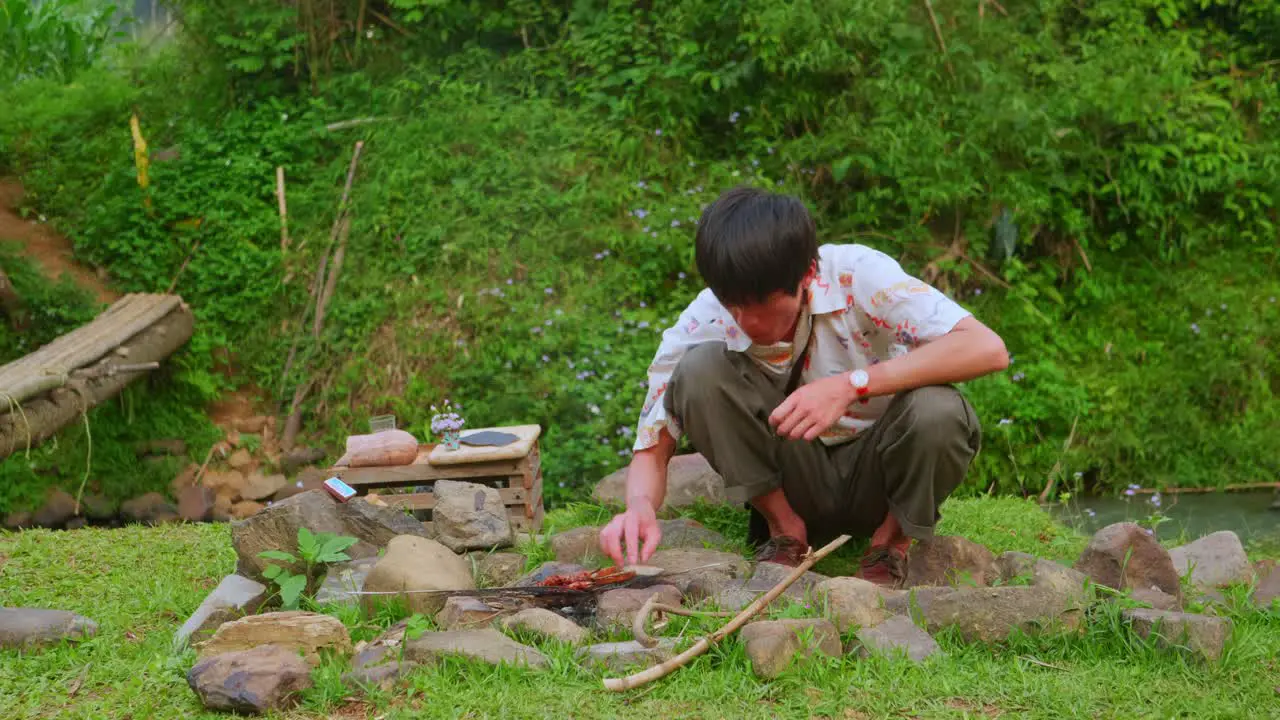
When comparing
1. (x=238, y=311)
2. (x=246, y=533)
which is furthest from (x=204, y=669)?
(x=238, y=311)

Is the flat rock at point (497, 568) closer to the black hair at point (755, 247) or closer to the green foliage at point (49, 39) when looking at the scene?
the black hair at point (755, 247)

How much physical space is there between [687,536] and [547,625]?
100 centimetres

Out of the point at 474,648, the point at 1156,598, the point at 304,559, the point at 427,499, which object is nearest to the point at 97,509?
the point at 427,499

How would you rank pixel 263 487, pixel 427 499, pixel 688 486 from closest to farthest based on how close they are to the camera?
pixel 427 499 < pixel 688 486 < pixel 263 487

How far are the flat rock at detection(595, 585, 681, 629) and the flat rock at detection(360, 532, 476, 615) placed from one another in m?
0.39

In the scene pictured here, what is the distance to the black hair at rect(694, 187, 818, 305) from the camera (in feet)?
9.77

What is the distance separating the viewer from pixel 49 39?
941cm

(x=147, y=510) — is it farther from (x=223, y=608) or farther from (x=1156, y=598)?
(x=1156, y=598)

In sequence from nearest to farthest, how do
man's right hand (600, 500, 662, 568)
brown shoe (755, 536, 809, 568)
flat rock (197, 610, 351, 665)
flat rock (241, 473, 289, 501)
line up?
flat rock (197, 610, 351, 665) → man's right hand (600, 500, 662, 568) → brown shoe (755, 536, 809, 568) → flat rock (241, 473, 289, 501)

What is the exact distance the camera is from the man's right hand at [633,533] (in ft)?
10.2

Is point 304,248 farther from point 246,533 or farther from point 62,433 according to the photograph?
point 246,533

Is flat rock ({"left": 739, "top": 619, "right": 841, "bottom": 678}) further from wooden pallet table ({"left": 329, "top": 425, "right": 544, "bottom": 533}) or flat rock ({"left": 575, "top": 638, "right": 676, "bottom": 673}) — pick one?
wooden pallet table ({"left": 329, "top": 425, "right": 544, "bottom": 533})

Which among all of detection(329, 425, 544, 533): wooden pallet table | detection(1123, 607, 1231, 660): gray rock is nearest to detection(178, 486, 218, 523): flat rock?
detection(329, 425, 544, 533): wooden pallet table

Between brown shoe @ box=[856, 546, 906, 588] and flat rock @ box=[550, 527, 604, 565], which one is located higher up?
brown shoe @ box=[856, 546, 906, 588]
